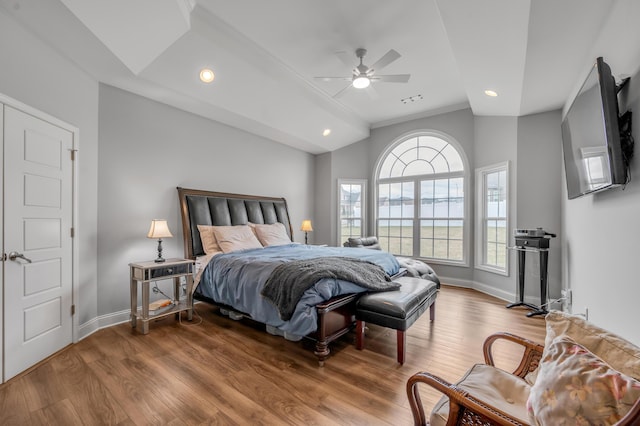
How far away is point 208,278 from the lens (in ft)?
11.7

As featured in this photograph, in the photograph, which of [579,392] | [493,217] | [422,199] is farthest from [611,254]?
[422,199]

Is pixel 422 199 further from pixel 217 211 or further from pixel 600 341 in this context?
pixel 600 341

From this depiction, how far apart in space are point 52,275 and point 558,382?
12.4ft

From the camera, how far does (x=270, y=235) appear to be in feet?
15.8

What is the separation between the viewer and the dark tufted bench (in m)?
2.52

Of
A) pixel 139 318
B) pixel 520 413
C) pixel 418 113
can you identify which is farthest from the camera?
pixel 418 113

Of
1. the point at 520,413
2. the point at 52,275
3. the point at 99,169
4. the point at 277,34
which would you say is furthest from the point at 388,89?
the point at 52,275

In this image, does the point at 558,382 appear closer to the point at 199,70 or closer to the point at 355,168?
the point at 199,70

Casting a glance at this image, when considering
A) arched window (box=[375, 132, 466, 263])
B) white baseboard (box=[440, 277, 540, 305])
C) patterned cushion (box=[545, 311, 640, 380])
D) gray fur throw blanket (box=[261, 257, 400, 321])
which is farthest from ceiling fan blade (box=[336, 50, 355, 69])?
white baseboard (box=[440, 277, 540, 305])

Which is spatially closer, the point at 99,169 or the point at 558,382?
the point at 558,382

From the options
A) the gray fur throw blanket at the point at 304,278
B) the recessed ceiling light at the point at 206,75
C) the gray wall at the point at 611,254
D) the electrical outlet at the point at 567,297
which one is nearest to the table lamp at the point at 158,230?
the gray fur throw blanket at the point at 304,278

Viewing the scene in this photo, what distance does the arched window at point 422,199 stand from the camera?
219 inches

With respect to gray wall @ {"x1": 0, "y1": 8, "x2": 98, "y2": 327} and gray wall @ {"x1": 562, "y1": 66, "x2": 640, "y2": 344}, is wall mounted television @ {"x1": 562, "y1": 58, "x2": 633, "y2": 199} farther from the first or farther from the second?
gray wall @ {"x1": 0, "y1": 8, "x2": 98, "y2": 327}

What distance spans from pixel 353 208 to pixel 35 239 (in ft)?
17.5
